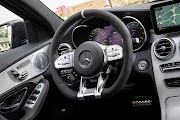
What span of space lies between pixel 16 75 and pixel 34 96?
0.22m

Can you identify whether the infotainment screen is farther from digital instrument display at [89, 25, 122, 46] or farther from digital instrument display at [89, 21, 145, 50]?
digital instrument display at [89, 25, 122, 46]

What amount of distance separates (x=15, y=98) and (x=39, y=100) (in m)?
0.17

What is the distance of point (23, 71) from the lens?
153cm

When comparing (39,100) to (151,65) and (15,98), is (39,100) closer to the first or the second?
(15,98)

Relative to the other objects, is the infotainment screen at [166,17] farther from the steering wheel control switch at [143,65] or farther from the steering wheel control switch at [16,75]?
the steering wheel control switch at [16,75]

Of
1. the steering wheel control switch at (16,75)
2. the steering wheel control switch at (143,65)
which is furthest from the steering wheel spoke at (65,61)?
the steering wheel control switch at (143,65)

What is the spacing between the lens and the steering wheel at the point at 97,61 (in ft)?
3.53

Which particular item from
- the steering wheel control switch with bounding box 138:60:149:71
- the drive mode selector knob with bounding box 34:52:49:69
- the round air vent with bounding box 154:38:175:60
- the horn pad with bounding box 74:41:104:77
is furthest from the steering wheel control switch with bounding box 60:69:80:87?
the round air vent with bounding box 154:38:175:60

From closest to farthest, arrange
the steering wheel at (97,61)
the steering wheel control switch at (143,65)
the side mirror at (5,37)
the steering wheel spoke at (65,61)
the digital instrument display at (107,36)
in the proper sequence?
the steering wheel at (97,61), the steering wheel spoke at (65,61), the steering wheel control switch at (143,65), the digital instrument display at (107,36), the side mirror at (5,37)

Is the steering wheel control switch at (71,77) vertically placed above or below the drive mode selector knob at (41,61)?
below

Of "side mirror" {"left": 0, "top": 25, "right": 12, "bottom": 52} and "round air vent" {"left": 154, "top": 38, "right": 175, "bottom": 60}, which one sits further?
"side mirror" {"left": 0, "top": 25, "right": 12, "bottom": 52}

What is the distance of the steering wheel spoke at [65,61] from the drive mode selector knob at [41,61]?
0.43m

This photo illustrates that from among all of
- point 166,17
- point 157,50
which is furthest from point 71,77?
point 166,17

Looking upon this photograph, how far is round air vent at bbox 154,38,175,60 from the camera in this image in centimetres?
136
